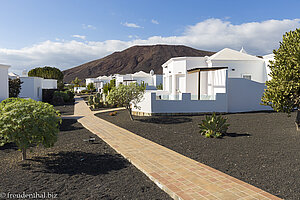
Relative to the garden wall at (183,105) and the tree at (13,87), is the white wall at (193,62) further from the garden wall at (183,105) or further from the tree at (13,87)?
the tree at (13,87)

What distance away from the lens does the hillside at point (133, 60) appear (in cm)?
13725

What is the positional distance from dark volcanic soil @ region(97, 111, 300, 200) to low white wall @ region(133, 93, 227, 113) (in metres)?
1.81

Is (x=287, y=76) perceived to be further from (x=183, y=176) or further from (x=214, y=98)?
(x=183, y=176)

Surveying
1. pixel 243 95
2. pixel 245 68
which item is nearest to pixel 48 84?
pixel 245 68

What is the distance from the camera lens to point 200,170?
498 cm

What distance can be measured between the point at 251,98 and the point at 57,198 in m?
13.6

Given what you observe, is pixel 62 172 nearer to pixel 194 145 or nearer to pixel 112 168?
pixel 112 168

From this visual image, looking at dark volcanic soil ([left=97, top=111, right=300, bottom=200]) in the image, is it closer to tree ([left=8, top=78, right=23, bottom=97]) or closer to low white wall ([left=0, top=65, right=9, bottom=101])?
low white wall ([left=0, top=65, right=9, bottom=101])

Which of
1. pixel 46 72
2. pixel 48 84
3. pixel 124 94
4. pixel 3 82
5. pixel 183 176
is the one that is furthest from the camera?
pixel 46 72

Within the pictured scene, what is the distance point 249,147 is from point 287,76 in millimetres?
3376

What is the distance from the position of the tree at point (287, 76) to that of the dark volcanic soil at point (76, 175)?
20.7ft

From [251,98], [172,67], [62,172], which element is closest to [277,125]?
[251,98]

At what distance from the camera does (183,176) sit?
4.65 m

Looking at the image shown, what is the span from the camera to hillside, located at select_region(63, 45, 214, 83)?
13725 cm
